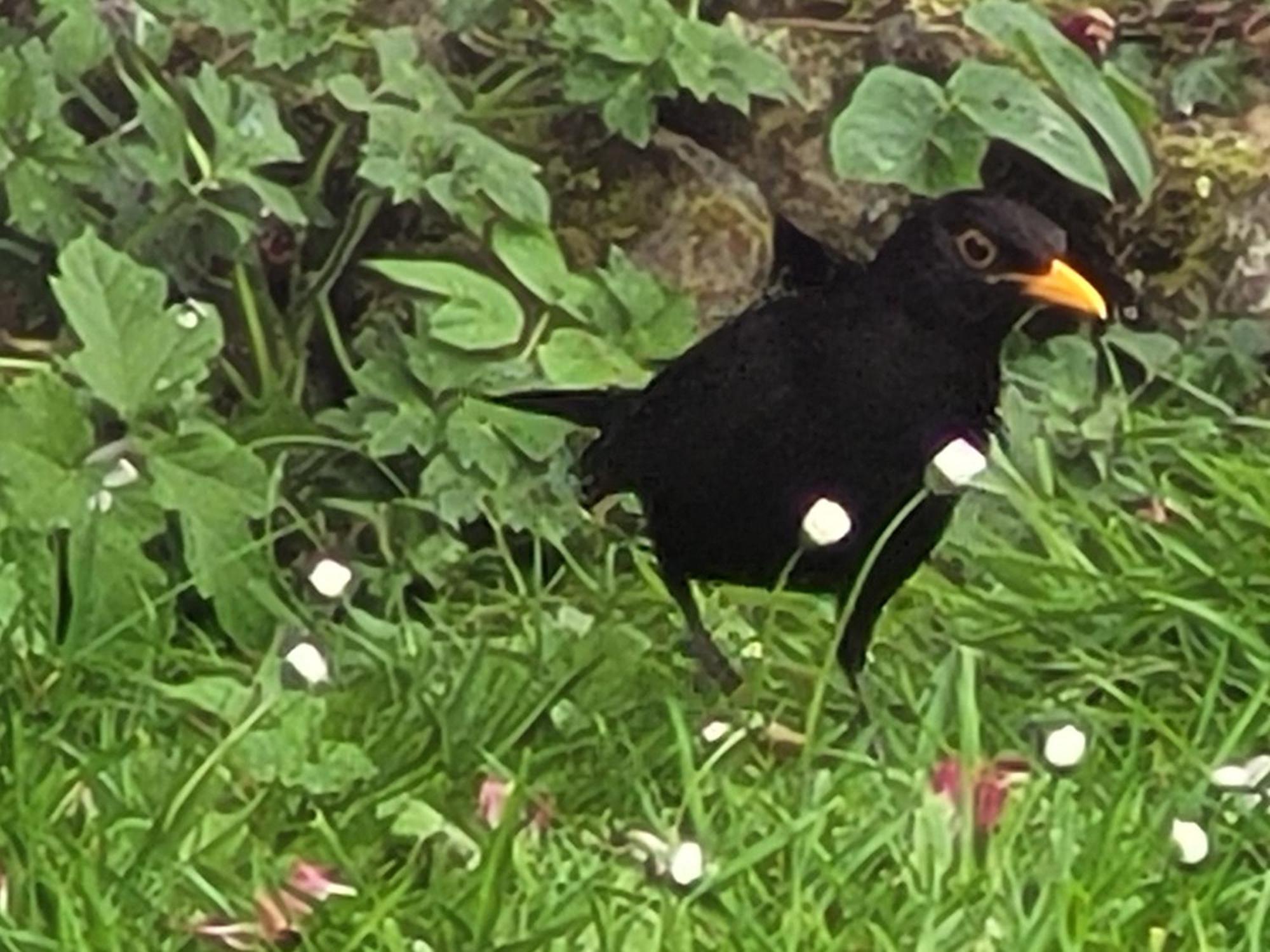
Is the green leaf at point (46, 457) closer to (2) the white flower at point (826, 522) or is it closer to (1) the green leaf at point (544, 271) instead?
(1) the green leaf at point (544, 271)

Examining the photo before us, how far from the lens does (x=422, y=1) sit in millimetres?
3047

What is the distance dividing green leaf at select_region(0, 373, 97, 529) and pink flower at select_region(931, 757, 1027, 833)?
855mm

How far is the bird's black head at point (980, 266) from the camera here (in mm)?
2410

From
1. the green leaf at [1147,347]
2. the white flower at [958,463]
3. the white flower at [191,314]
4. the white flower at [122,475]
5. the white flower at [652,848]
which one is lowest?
the green leaf at [1147,347]

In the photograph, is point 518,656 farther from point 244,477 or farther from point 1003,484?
point 1003,484

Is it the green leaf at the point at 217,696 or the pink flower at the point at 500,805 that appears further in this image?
the green leaf at the point at 217,696

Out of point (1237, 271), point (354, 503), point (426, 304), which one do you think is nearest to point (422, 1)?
point (426, 304)

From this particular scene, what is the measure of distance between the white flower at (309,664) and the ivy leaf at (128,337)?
1.00 ft

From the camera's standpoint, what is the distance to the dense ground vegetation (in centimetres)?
218

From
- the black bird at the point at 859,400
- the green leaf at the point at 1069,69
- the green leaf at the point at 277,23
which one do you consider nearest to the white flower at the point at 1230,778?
the black bird at the point at 859,400

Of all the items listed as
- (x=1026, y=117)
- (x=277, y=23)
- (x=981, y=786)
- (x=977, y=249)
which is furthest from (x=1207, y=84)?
(x=981, y=786)

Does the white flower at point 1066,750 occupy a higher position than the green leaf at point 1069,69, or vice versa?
the green leaf at point 1069,69

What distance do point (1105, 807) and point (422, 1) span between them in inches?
50.6

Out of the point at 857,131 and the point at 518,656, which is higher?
the point at 857,131
